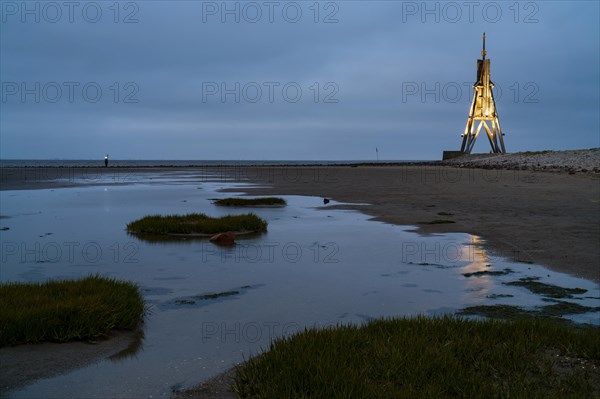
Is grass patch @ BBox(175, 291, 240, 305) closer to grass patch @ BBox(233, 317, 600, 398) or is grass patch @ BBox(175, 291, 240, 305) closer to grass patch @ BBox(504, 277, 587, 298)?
grass patch @ BBox(233, 317, 600, 398)

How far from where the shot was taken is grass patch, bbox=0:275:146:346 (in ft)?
20.9

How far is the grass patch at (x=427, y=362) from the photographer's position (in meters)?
4.77

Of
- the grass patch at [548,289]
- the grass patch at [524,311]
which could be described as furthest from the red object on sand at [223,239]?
the grass patch at [524,311]

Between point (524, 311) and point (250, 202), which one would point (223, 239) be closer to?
point (524, 311)

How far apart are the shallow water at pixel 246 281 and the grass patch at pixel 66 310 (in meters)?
0.43

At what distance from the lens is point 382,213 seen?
22172 millimetres

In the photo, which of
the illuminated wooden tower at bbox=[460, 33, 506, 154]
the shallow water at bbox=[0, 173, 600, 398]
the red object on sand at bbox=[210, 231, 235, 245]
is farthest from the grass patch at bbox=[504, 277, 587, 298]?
the illuminated wooden tower at bbox=[460, 33, 506, 154]

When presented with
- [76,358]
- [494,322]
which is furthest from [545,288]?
[76,358]

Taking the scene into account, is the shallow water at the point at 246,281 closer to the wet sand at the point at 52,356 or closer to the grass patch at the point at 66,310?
the wet sand at the point at 52,356

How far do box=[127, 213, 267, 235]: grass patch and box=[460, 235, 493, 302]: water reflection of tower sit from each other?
651 cm

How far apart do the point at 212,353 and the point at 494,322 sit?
3.41 m

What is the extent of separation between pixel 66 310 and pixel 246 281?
3715mm

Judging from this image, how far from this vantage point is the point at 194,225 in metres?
16.2

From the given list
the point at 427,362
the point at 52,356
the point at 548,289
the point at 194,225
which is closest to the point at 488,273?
the point at 548,289
